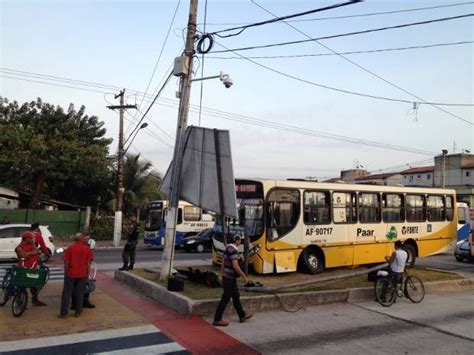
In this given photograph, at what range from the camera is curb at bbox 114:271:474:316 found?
30.9 feet

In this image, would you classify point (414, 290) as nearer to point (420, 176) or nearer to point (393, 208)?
point (393, 208)

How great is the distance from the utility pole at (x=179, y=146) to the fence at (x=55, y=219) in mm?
20312

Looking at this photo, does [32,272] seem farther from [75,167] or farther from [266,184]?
[75,167]

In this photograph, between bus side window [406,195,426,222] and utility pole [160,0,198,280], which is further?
bus side window [406,195,426,222]

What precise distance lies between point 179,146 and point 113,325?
513 cm

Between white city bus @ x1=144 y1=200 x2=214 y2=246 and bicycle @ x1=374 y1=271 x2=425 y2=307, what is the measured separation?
54.2ft

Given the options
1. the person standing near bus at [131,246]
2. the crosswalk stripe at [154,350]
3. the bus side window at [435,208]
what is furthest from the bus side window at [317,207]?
the crosswalk stripe at [154,350]

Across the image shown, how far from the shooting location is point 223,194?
11.1m

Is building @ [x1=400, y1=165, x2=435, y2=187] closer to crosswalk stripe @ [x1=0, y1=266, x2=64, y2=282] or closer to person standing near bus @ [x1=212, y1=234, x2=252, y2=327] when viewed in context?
crosswalk stripe @ [x1=0, y1=266, x2=64, y2=282]

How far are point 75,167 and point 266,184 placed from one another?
19714 millimetres

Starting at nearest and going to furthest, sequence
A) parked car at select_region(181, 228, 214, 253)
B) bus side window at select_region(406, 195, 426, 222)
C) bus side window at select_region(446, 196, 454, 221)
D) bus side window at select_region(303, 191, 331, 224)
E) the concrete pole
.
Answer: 1. bus side window at select_region(303, 191, 331, 224)
2. bus side window at select_region(406, 195, 426, 222)
3. bus side window at select_region(446, 196, 454, 221)
4. parked car at select_region(181, 228, 214, 253)
5. the concrete pole

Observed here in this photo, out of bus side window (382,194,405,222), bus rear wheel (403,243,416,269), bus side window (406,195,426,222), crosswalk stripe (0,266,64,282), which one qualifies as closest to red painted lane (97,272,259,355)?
crosswalk stripe (0,266,64,282)

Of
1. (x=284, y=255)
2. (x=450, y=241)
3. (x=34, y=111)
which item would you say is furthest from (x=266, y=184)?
(x=34, y=111)

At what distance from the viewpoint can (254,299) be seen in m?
9.98
